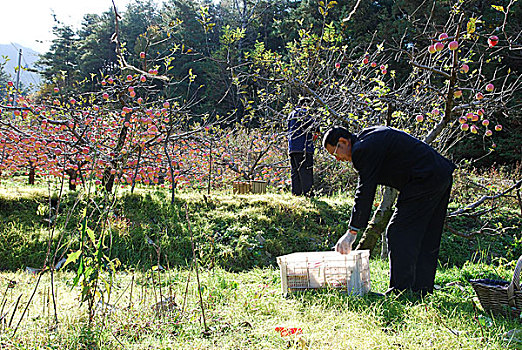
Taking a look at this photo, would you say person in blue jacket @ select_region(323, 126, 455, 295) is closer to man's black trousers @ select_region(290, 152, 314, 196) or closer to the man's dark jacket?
the man's dark jacket

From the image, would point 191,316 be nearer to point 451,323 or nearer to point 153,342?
point 153,342

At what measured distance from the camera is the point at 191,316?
7.91 ft

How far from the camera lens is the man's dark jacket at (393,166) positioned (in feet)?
8.86

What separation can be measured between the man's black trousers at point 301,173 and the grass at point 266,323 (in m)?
3.66

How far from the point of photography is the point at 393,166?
9.43 ft

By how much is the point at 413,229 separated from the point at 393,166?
47cm

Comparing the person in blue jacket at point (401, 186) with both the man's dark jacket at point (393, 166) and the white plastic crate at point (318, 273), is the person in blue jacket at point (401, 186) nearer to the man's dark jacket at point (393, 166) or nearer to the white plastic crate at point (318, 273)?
the man's dark jacket at point (393, 166)

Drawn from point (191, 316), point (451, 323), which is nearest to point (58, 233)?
point (191, 316)

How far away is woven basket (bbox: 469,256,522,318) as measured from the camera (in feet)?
8.18

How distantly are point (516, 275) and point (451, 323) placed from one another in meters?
0.54

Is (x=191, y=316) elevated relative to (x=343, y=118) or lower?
lower

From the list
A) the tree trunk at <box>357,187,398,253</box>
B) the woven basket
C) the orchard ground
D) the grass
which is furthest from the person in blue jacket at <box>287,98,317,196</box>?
the woven basket

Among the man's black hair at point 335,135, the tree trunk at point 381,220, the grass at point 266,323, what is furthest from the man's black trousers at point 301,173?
the grass at point 266,323

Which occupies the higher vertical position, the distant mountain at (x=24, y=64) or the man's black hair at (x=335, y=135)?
the distant mountain at (x=24, y=64)
